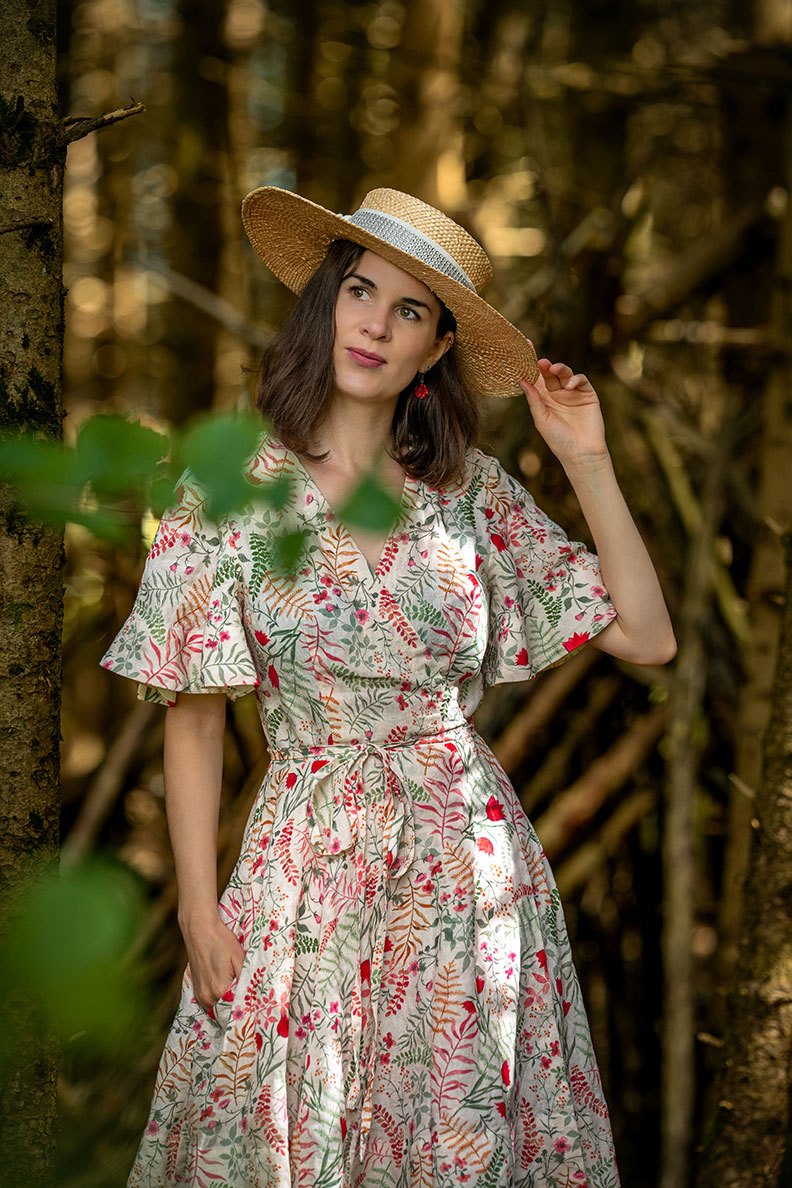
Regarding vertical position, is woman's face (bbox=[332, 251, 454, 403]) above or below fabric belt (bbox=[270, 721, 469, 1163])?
above

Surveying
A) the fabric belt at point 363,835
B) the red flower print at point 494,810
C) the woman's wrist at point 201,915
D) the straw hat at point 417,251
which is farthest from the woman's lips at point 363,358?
the woman's wrist at point 201,915

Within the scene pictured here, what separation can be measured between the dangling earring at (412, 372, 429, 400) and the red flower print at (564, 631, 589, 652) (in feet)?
1.47

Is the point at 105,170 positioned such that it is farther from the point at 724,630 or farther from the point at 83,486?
the point at 83,486

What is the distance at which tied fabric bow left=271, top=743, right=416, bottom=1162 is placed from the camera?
5.13ft

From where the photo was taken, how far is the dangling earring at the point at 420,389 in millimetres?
1789

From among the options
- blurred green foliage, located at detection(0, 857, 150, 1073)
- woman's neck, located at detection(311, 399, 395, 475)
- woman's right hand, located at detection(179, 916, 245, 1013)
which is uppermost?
blurred green foliage, located at detection(0, 857, 150, 1073)

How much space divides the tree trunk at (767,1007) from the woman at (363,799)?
1.32ft

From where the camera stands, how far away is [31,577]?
1338 millimetres

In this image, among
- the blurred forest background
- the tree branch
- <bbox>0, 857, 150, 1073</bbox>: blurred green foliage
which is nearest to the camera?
<bbox>0, 857, 150, 1073</bbox>: blurred green foliage

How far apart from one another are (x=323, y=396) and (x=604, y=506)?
45 cm

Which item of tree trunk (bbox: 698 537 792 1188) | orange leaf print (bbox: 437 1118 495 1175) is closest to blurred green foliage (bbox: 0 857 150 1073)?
orange leaf print (bbox: 437 1118 495 1175)

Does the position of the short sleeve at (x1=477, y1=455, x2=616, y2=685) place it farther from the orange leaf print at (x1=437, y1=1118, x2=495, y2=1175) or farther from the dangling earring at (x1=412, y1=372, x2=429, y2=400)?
the orange leaf print at (x1=437, y1=1118, x2=495, y2=1175)

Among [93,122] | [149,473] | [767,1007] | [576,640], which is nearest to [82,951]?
[149,473]

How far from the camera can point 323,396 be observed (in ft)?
5.37
